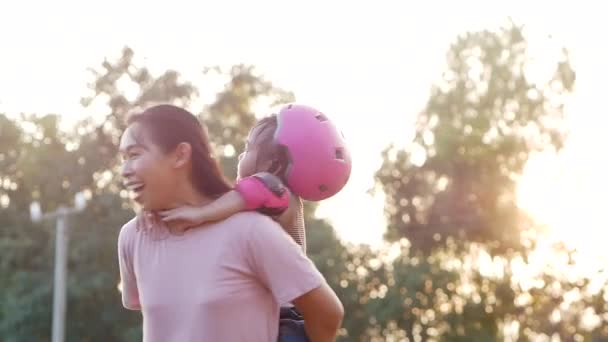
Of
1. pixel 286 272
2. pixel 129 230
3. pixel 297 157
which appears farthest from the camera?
pixel 297 157

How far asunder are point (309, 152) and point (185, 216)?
1.63 feet

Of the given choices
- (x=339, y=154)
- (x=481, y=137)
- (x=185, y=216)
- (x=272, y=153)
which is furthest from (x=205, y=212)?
(x=481, y=137)

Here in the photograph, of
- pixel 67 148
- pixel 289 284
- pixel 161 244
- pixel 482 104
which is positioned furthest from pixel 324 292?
pixel 67 148

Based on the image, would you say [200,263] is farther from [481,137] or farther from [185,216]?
[481,137]

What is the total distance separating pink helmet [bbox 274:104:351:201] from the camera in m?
3.08

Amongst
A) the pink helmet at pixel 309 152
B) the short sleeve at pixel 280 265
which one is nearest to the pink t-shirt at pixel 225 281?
the short sleeve at pixel 280 265

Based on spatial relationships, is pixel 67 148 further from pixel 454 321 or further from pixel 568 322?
pixel 568 322

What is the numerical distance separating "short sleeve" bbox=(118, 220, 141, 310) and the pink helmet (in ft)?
1.45

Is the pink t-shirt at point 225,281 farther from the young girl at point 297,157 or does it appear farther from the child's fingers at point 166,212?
the young girl at point 297,157

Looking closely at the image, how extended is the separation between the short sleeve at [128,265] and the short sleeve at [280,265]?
0.37 meters

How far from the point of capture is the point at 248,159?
10.2 ft

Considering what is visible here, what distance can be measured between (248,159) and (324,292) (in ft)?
1.75

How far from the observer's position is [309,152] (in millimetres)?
3086

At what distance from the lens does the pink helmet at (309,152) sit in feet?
10.1
